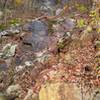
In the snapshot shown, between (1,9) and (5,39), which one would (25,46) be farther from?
(1,9)

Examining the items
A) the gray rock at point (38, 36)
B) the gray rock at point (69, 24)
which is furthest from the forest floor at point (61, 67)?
the gray rock at point (69, 24)

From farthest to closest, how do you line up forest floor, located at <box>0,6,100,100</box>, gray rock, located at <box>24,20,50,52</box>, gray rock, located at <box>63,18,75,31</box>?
1. gray rock, located at <box>63,18,75,31</box>
2. gray rock, located at <box>24,20,50,52</box>
3. forest floor, located at <box>0,6,100,100</box>

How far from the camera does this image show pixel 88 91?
30.3ft

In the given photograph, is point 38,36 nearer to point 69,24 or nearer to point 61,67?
point 69,24

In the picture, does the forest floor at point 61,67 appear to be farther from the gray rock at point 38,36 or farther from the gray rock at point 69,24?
the gray rock at point 69,24

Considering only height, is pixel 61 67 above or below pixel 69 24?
above

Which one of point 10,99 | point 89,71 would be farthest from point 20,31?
point 89,71

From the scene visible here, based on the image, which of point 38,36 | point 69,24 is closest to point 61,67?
point 38,36

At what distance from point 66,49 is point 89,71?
10.2 feet

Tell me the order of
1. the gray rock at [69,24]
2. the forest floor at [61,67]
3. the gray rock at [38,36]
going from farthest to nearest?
the gray rock at [69,24] → the gray rock at [38,36] → the forest floor at [61,67]

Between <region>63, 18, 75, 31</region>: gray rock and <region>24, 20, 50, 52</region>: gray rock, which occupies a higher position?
<region>63, 18, 75, 31</region>: gray rock

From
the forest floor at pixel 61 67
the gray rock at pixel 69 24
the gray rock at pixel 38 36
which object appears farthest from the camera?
the gray rock at pixel 69 24

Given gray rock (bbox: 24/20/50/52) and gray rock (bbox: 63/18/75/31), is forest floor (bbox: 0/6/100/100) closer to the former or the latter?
gray rock (bbox: 24/20/50/52)

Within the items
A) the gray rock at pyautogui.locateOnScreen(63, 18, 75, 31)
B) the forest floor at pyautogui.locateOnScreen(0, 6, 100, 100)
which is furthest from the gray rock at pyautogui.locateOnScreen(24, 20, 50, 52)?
the forest floor at pyautogui.locateOnScreen(0, 6, 100, 100)
